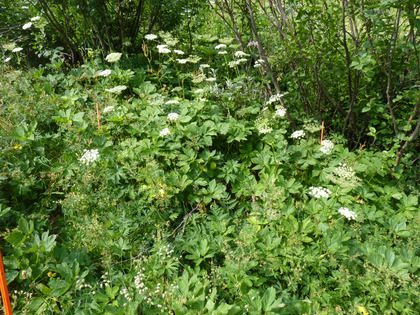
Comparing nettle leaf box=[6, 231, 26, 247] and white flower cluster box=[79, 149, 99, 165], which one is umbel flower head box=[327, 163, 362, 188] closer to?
white flower cluster box=[79, 149, 99, 165]

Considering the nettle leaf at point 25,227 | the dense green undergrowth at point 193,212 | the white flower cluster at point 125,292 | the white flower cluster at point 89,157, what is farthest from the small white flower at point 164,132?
the white flower cluster at point 125,292

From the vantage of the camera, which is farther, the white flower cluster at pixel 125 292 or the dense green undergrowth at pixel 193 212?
the dense green undergrowth at pixel 193 212

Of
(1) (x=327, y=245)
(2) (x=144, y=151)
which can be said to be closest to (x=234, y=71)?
(2) (x=144, y=151)

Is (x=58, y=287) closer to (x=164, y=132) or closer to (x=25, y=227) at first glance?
(x=25, y=227)

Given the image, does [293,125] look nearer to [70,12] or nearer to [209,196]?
[209,196]

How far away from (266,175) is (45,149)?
2175 millimetres

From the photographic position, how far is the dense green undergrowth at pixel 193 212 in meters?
1.97

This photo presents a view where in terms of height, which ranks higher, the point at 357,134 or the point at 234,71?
the point at 234,71

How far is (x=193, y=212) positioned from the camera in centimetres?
271

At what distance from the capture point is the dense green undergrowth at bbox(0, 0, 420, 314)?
197 centimetres


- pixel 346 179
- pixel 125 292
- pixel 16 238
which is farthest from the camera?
pixel 346 179

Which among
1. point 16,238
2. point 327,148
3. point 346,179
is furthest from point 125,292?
point 327,148

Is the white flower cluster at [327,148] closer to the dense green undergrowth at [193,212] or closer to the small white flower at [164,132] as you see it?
the dense green undergrowth at [193,212]

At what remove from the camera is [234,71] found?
4609 mm
